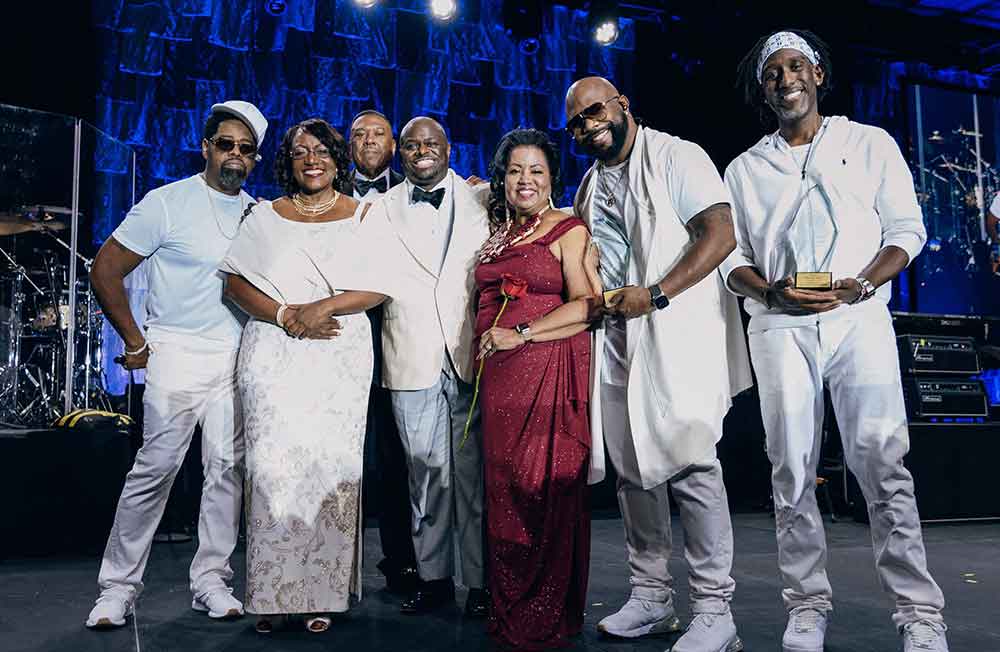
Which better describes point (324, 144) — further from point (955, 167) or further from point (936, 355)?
point (955, 167)

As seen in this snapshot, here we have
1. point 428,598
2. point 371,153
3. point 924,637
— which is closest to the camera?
point 924,637

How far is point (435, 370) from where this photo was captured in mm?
2984

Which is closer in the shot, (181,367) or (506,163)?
(506,163)

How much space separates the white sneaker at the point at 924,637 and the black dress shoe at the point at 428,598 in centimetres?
153

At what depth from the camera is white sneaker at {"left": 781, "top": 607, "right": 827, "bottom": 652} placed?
2.39 meters

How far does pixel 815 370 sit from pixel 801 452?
24 centimetres

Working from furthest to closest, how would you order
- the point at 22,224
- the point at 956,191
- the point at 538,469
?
1. the point at 956,191
2. the point at 22,224
3. the point at 538,469

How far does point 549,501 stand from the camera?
8.45 ft

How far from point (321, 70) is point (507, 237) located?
4.85 meters

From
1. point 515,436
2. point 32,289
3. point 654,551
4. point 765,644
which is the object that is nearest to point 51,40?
point 32,289

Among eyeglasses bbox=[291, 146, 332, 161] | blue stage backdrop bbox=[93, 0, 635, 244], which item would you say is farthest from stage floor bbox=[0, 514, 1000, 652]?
blue stage backdrop bbox=[93, 0, 635, 244]

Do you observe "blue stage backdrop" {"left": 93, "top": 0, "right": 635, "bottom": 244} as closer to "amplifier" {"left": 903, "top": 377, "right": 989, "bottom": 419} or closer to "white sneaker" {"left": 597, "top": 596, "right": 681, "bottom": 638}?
"amplifier" {"left": 903, "top": 377, "right": 989, "bottom": 419}

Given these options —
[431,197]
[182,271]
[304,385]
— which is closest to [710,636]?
[304,385]

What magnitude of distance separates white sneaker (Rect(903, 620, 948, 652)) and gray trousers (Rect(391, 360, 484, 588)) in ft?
4.51
